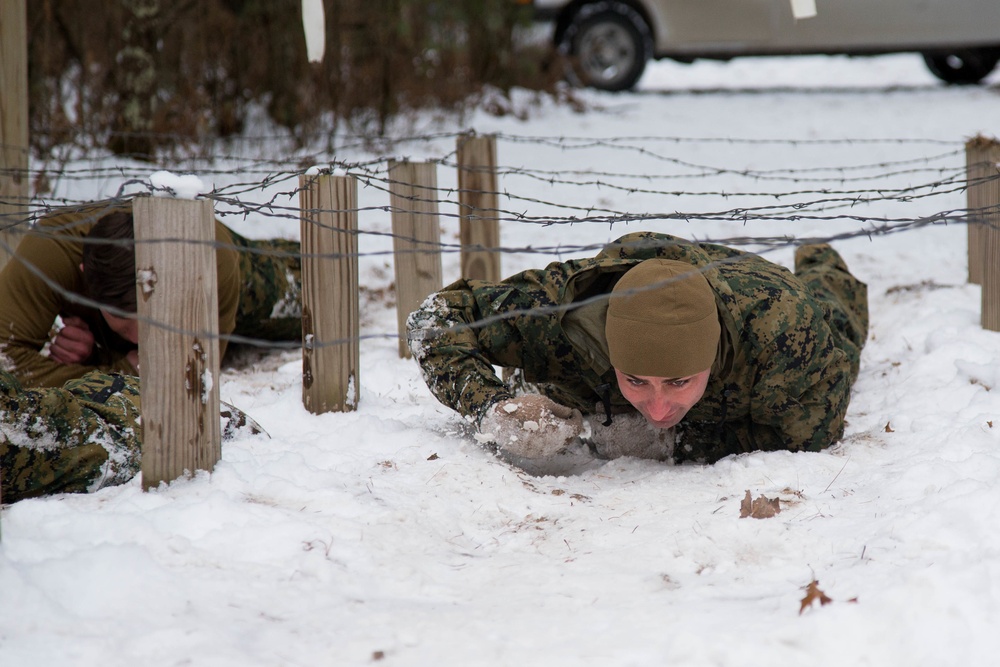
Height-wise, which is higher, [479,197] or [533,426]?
[479,197]

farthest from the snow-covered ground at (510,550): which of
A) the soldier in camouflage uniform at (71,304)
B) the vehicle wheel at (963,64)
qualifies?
the vehicle wheel at (963,64)

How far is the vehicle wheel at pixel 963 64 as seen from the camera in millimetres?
10898

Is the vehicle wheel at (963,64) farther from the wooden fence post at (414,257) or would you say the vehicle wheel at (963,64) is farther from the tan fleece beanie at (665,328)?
the tan fleece beanie at (665,328)

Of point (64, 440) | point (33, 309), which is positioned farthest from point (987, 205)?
point (33, 309)

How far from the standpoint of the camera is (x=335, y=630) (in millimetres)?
2041

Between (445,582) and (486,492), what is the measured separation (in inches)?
22.2

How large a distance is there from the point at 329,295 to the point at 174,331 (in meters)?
1.02

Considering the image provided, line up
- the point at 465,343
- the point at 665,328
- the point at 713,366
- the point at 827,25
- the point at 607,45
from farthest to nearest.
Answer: the point at 607,45 < the point at 827,25 < the point at 465,343 < the point at 713,366 < the point at 665,328

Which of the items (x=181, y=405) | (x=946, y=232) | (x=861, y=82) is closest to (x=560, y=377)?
(x=181, y=405)

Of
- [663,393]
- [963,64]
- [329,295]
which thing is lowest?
[663,393]

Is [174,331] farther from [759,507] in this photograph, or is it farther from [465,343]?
[759,507]

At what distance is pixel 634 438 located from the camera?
337cm

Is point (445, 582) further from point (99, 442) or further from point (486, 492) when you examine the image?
point (99, 442)

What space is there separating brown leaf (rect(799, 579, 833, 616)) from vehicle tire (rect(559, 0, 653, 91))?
9021 millimetres
